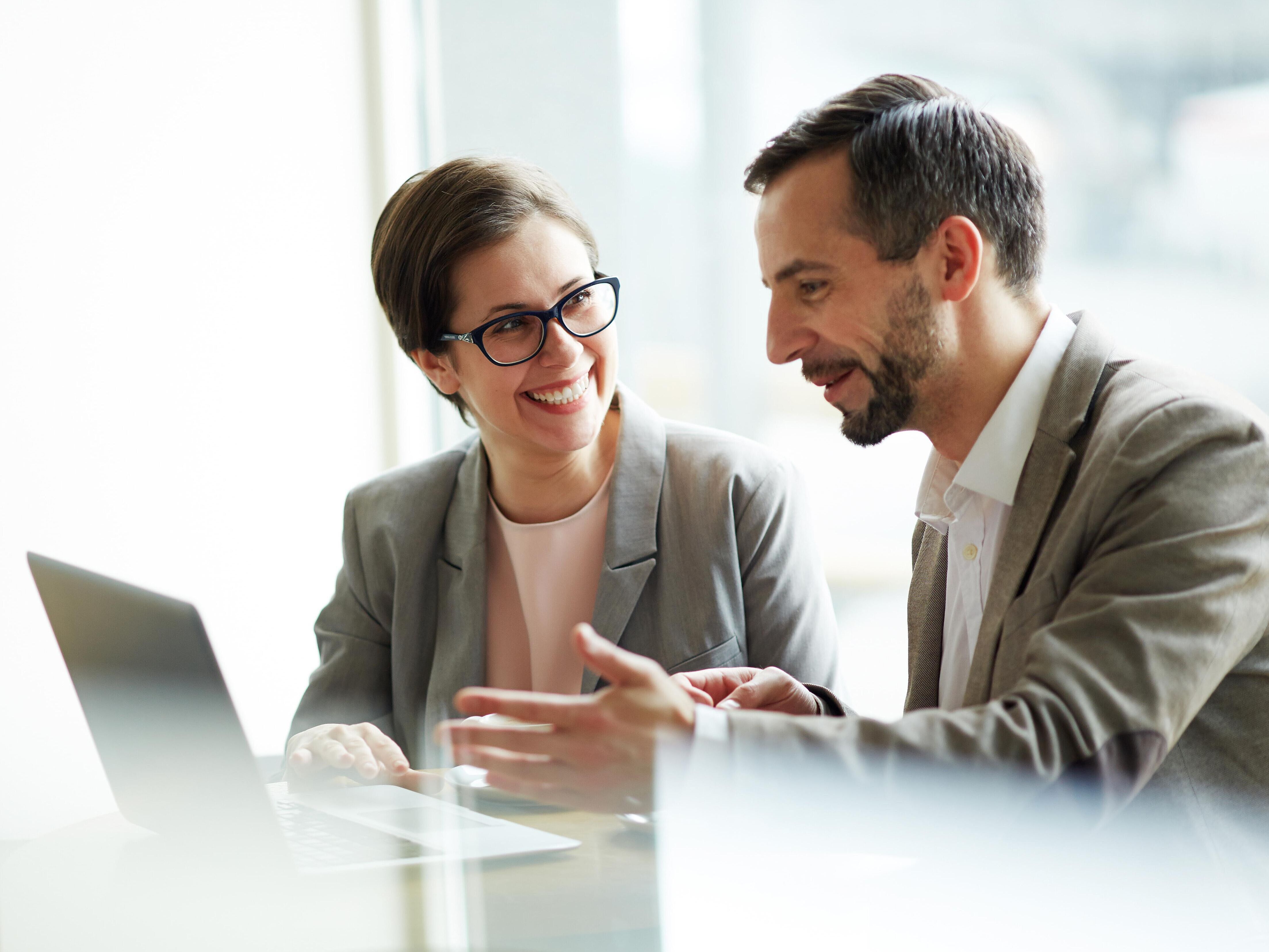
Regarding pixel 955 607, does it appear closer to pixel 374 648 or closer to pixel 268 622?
pixel 374 648

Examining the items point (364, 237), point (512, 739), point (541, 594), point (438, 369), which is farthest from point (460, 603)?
point (364, 237)

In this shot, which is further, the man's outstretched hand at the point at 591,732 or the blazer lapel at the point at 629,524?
the blazer lapel at the point at 629,524

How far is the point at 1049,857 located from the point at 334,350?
2.64 metres

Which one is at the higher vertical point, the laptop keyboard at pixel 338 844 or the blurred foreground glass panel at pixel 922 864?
the blurred foreground glass panel at pixel 922 864

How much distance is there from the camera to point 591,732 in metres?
0.90

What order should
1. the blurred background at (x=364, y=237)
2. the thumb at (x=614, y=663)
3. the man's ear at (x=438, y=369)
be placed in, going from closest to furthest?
→ the thumb at (x=614, y=663) < the man's ear at (x=438, y=369) < the blurred background at (x=364, y=237)

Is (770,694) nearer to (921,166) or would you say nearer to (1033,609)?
(1033,609)

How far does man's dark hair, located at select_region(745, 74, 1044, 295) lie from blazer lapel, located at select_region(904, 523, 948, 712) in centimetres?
34

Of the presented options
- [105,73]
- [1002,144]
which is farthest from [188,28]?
[1002,144]

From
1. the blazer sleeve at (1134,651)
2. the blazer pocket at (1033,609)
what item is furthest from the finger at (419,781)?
the blazer pocket at (1033,609)

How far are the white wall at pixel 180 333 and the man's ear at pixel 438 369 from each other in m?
1.24

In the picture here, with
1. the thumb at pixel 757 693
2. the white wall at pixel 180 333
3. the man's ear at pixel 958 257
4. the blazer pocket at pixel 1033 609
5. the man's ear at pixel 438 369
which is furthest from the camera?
the white wall at pixel 180 333

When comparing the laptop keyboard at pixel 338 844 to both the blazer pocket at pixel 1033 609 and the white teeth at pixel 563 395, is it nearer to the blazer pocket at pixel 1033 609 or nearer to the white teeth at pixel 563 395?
the blazer pocket at pixel 1033 609

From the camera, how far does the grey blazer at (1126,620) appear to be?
0.93 metres
